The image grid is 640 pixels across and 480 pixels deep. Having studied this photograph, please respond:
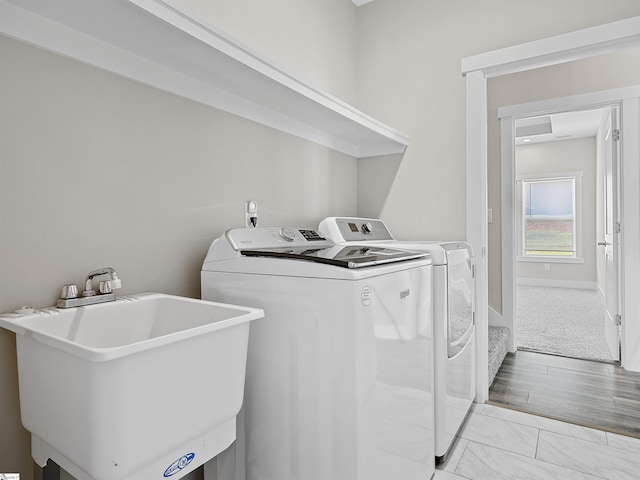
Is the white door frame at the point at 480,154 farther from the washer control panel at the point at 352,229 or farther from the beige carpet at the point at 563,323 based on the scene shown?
the beige carpet at the point at 563,323

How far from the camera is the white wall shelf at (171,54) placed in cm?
105

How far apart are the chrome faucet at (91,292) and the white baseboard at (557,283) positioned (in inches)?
256

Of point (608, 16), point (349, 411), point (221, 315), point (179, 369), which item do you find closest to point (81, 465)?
point (179, 369)

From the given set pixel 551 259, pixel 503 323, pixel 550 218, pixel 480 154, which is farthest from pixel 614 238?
pixel 550 218

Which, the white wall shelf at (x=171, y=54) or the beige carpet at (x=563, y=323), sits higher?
the white wall shelf at (x=171, y=54)

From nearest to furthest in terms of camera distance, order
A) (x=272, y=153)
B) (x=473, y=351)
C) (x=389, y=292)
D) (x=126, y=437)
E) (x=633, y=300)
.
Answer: (x=126, y=437) → (x=389, y=292) → (x=272, y=153) → (x=473, y=351) → (x=633, y=300)

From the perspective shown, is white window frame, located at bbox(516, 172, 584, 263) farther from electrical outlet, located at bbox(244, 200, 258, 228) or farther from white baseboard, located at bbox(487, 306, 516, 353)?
electrical outlet, located at bbox(244, 200, 258, 228)

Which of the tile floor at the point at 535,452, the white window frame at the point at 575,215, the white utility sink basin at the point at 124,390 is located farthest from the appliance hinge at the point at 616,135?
the white window frame at the point at 575,215

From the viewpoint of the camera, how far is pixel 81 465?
2.66 feet

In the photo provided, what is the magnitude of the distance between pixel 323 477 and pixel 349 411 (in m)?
0.25

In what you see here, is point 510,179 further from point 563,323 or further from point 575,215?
point 575,215

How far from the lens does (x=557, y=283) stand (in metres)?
6.72

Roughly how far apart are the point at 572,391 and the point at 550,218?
5245 mm

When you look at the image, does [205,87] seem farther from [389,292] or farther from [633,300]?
[633,300]
